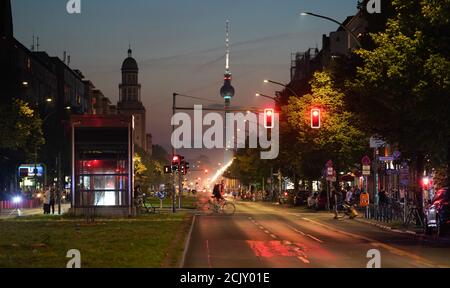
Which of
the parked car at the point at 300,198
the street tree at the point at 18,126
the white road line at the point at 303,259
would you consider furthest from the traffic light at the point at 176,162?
the white road line at the point at 303,259

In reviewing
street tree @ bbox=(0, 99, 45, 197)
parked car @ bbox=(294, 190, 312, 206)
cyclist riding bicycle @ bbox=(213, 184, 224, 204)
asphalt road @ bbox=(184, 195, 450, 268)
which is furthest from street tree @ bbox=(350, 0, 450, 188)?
parked car @ bbox=(294, 190, 312, 206)

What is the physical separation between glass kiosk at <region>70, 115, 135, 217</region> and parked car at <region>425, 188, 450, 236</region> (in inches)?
579

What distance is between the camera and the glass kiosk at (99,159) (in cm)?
3875

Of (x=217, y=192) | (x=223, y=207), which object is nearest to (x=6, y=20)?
(x=223, y=207)

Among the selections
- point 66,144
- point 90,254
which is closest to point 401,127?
point 90,254

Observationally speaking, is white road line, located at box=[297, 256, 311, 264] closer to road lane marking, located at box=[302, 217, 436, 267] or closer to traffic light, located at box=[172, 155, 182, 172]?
road lane marking, located at box=[302, 217, 436, 267]

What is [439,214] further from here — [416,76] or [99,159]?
[99,159]

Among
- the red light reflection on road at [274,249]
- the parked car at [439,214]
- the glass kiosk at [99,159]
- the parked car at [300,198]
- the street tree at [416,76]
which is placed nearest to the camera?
the red light reflection on road at [274,249]

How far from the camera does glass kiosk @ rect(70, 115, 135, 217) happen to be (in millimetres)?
38750

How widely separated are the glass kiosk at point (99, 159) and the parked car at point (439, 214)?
48.2 ft

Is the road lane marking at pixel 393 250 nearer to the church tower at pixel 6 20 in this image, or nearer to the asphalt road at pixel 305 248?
the asphalt road at pixel 305 248

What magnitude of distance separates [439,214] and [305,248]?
25.0 ft
